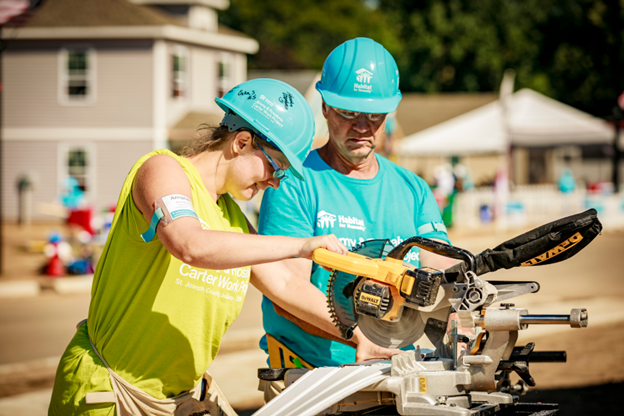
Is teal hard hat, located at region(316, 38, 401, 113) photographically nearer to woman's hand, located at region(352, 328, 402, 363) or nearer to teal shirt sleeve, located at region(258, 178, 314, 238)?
teal shirt sleeve, located at region(258, 178, 314, 238)

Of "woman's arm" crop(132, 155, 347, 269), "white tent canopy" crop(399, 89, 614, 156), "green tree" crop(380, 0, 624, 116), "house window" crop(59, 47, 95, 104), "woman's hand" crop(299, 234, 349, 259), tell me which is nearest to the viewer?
"woman's arm" crop(132, 155, 347, 269)

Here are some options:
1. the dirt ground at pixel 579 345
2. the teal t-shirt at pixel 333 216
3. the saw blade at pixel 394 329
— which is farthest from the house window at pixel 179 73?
the saw blade at pixel 394 329

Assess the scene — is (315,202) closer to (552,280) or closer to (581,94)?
(552,280)

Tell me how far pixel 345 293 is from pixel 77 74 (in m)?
27.4

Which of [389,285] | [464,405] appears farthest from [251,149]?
[464,405]

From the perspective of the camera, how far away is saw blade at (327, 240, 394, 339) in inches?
93.2

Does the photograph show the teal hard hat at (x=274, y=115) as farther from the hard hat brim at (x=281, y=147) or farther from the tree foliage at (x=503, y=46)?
the tree foliage at (x=503, y=46)

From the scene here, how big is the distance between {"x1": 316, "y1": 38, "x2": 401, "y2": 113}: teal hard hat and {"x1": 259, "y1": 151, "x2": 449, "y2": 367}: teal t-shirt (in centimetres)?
30

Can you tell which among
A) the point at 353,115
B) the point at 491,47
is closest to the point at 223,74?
the point at 353,115

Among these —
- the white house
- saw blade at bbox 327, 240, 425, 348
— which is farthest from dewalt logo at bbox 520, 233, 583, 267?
the white house

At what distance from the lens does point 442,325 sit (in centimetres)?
227

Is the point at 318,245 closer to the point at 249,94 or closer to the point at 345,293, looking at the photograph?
the point at 345,293

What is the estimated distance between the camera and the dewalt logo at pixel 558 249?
6.81ft

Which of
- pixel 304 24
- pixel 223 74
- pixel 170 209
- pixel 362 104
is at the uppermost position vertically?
pixel 304 24
